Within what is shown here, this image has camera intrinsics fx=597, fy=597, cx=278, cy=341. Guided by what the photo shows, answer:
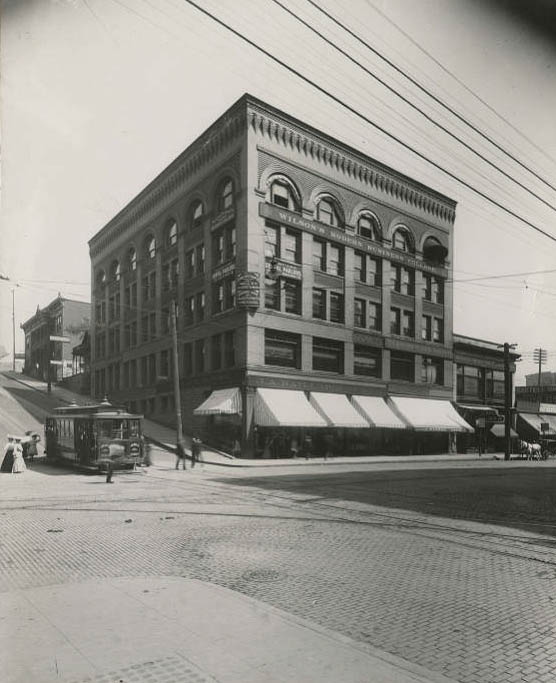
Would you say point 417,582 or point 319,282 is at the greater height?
point 319,282

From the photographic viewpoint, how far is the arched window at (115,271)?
161 feet

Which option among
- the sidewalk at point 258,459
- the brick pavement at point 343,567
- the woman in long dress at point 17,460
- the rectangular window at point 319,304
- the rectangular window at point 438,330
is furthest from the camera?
the rectangular window at point 438,330

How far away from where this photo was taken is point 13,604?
627 cm

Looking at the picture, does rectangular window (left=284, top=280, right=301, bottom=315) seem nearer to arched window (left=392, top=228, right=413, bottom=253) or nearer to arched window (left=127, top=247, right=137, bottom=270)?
arched window (left=392, top=228, right=413, bottom=253)

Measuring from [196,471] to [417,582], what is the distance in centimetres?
1741

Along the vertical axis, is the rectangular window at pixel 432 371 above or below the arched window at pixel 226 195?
below

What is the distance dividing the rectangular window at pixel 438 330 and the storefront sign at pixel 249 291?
1730cm

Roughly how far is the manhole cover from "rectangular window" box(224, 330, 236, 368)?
82.1 ft

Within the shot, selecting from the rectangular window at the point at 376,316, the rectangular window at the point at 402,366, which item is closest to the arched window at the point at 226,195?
the rectangular window at the point at 376,316

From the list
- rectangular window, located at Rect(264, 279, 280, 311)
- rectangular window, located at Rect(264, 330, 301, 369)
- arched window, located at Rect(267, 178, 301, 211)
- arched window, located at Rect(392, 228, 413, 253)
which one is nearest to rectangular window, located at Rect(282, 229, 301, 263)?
arched window, located at Rect(267, 178, 301, 211)

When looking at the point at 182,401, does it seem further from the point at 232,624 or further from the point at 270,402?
the point at 232,624

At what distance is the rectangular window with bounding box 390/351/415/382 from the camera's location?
132 ft

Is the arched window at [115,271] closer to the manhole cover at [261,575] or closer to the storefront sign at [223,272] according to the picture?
the storefront sign at [223,272]

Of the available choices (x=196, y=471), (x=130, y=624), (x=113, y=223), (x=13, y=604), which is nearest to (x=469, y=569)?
(x=130, y=624)
